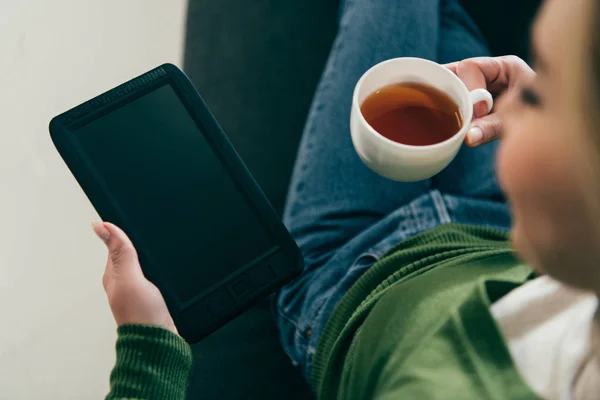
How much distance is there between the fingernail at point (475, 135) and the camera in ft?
1.83

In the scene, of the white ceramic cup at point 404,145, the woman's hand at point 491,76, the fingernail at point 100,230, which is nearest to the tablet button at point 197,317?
the fingernail at point 100,230

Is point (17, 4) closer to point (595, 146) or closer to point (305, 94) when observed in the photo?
point (305, 94)

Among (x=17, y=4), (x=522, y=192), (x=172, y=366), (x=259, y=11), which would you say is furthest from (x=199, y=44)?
(x=522, y=192)

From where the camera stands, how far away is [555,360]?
443 millimetres

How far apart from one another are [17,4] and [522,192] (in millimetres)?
838

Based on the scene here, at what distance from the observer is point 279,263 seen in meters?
0.60

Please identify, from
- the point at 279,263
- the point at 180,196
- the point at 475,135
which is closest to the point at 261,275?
the point at 279,263

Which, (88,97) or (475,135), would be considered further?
(88,97)

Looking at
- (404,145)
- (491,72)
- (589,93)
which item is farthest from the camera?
(491,72)

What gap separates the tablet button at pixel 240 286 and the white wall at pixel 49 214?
30cm

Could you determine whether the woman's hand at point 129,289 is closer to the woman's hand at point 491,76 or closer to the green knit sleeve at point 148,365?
the green knit sleeve at point 148,365

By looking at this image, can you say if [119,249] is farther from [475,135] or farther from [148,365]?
[475,135]

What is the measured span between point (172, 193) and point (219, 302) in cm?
14

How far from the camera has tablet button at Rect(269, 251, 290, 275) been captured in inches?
23.6
